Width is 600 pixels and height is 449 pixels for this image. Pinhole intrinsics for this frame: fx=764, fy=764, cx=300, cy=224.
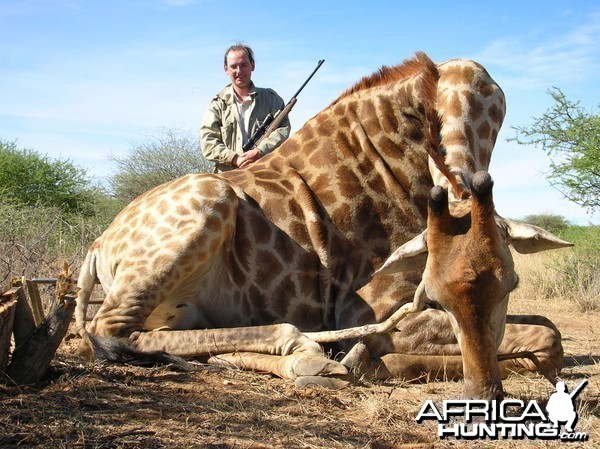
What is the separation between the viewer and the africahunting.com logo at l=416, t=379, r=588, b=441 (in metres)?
3.45

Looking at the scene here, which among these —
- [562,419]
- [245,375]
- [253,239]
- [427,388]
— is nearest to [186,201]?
[253,239]

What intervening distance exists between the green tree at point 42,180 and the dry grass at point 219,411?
14.7 metres

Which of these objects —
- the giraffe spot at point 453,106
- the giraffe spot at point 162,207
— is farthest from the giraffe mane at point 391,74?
the giraffe spot at point 162,207

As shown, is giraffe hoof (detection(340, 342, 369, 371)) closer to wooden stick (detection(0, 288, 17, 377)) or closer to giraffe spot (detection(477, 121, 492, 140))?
giraffe spot (detection(477, 121, 492, 140))

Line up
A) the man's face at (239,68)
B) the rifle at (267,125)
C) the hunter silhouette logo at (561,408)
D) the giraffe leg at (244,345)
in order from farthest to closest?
the man's face at (239,68), the rifle at (267,125), the giraffe leg at (244,345), the hunter silhouette logo at (561,408)

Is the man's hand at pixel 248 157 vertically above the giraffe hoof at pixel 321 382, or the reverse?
the man's hand at pixel 248 157

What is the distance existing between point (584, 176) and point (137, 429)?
11.5m

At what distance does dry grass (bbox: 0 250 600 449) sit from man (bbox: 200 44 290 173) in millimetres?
4440

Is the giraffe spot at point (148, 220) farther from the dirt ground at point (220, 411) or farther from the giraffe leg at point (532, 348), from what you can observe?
the giraffe leg at point (532, 348)

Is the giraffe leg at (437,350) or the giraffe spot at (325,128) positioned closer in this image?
the giraffe leg at (437,350)

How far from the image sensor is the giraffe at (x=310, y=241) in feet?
17.0

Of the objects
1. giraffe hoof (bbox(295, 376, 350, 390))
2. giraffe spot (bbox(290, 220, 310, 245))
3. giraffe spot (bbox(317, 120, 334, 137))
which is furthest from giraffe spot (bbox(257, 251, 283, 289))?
giraffe hoof (bbox(295, 376, 350, 390))

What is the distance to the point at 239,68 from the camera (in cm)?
899

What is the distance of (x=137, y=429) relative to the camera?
3264mm
